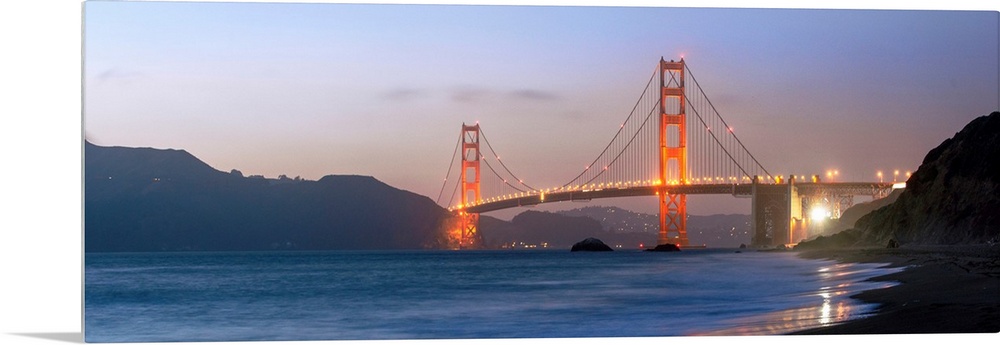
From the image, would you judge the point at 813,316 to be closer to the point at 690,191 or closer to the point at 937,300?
the point at 937,300

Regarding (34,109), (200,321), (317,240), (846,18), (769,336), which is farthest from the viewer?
(317,240)

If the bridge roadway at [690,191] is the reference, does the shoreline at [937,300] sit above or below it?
below

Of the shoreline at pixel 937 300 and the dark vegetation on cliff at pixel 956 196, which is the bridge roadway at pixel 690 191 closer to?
the dark vegetation on cliff at pixel 956 196

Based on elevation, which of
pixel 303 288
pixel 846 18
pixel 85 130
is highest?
pixel 846 18

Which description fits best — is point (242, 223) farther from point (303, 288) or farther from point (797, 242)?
point (303, 288)

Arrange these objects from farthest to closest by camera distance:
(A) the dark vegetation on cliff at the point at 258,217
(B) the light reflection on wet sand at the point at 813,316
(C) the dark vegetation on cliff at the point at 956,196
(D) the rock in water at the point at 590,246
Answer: (D) the rock in water at the point at 590,246 → (A) the dark vegetation on cliff at the point at 258,217 → (C) the dark vegetation on cliff at the point at 956,196 → (B) the light reflection on wet sand at the point at 813,316

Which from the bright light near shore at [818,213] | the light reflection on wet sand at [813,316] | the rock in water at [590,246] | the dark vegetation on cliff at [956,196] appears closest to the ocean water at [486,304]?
the light reflection on wet sand at [813,316]

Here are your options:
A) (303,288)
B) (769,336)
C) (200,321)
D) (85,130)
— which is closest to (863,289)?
(769,336)

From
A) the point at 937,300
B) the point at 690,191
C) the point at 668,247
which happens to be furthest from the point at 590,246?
the point at 937,300
